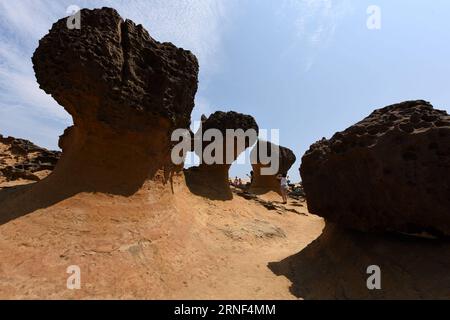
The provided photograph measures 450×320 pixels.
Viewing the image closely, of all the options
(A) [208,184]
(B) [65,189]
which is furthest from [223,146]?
(B) [65,189]

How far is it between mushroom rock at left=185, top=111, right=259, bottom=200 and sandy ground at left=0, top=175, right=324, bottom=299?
164 inches

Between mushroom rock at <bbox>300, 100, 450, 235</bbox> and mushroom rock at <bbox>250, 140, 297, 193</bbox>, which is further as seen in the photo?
mushroom rock at <bbox>250, 140, 297, 193</bbox>

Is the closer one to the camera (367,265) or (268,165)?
(367,265)

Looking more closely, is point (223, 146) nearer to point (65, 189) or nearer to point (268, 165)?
point (65, 189)

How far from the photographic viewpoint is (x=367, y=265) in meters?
4.26

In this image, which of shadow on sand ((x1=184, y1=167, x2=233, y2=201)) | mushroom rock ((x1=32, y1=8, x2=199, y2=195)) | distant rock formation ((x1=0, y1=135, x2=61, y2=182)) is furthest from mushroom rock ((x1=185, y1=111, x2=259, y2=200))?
distant rock formation ((x1=0, y1=135, x2=61, y2=182))

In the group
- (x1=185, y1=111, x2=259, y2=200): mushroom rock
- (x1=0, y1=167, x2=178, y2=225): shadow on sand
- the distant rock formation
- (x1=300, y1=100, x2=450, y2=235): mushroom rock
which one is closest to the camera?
(x1=300, y1=100, x2=450, y2=235): mushroom rock

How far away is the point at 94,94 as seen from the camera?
5309mm

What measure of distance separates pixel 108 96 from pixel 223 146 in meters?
6.22

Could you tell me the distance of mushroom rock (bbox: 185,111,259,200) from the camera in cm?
1044

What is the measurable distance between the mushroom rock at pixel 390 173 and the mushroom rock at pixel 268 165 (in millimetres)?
11147

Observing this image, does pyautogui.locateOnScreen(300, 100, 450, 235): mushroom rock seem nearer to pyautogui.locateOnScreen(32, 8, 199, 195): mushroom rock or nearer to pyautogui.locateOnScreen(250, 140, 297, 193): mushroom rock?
pyautogui.locateOnScreen(32, 8, 199, 195): mushroom rock

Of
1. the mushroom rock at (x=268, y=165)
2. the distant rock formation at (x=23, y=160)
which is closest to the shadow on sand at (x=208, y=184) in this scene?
the distant rock formation at (x=23, y=160)
